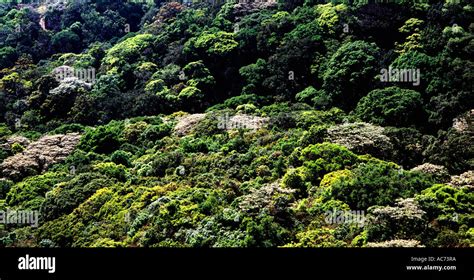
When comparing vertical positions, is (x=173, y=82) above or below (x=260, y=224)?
above

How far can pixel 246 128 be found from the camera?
38.4 m

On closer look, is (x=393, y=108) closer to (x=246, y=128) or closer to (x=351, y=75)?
(x=351, y=75)

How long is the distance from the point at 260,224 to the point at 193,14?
41.7 metres

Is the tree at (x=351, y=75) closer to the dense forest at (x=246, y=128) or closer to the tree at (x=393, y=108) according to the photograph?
the dense forest at (x=246, y=128)

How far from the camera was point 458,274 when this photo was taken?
1509 centimetres

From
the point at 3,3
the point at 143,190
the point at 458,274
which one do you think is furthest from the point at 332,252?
the point at 3,3

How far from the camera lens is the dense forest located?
80.7 ft

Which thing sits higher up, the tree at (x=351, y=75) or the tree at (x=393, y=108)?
the tree at (x=351, y=75)

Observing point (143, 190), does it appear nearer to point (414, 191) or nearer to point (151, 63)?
point (414, 191)

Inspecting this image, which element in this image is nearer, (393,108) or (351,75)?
(393,108)

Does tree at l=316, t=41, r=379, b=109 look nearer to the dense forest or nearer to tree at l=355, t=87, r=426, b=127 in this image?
the dense forest

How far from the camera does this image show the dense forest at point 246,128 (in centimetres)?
2459

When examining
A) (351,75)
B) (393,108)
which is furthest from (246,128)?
(393,108)

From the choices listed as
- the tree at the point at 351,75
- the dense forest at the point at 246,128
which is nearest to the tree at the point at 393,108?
the dense forest at the point at 246,128
